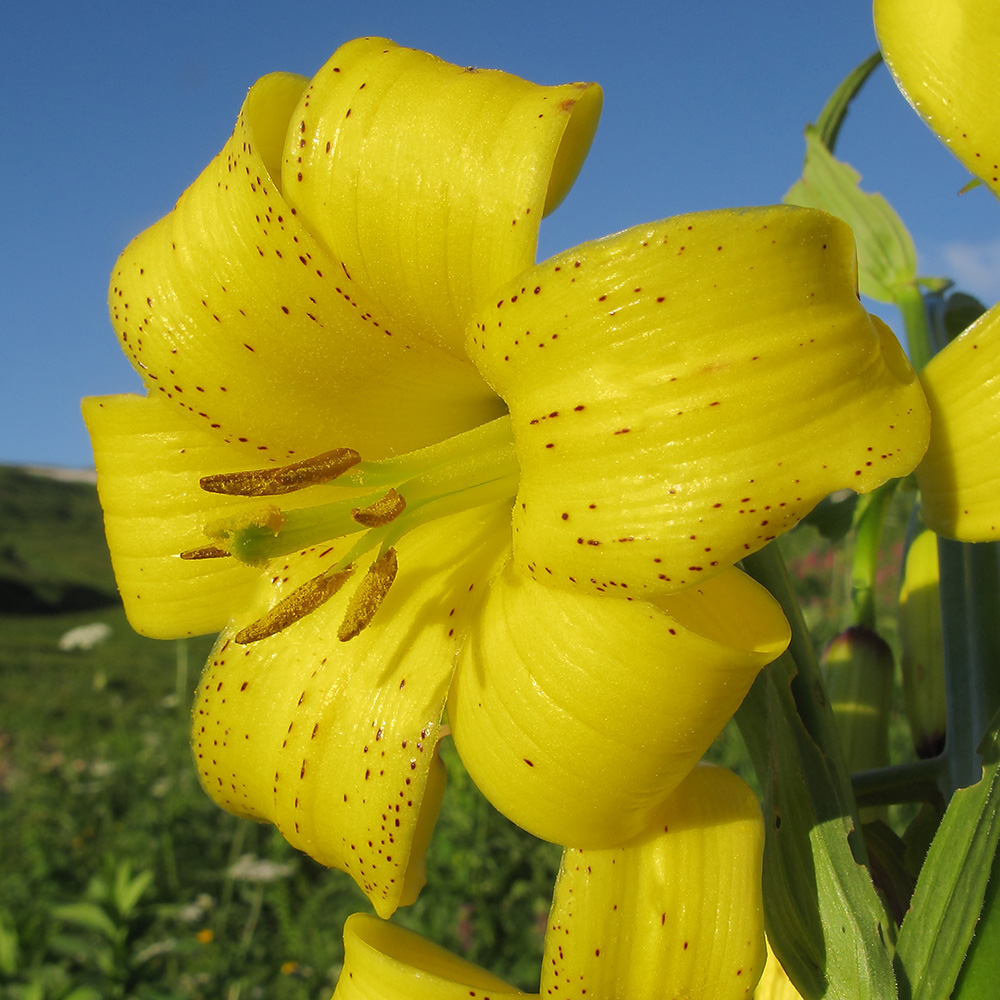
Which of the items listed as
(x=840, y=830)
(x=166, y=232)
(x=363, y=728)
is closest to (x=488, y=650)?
(x=363, y=728)

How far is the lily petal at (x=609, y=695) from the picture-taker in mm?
724

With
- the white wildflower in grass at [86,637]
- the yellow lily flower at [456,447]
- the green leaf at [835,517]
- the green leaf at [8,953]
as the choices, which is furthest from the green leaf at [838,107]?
the white wildflower in grass at [86,637]

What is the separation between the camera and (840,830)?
87cm

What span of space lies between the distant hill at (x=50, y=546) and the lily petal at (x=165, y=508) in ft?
68.0

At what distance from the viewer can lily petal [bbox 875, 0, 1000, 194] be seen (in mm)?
709

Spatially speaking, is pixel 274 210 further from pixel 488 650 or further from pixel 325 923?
pixel 325 923

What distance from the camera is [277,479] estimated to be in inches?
40.4

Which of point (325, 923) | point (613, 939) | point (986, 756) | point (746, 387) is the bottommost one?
point (325, 923)

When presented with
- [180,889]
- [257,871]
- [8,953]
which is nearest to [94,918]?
[8,953]

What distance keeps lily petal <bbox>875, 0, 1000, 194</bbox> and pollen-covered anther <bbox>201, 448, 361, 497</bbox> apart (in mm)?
633

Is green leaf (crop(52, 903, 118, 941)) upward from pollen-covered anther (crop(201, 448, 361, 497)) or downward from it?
downward

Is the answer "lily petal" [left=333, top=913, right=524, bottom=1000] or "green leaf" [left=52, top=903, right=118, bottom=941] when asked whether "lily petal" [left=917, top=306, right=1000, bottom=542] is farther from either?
"green leaf" [left=52, top=903, right=118, bottom=941]

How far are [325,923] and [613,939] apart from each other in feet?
11.2

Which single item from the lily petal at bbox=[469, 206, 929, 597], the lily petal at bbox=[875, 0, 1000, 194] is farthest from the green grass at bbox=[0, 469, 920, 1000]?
the lily petal at bbox=[875, 0, 1000, 194]
